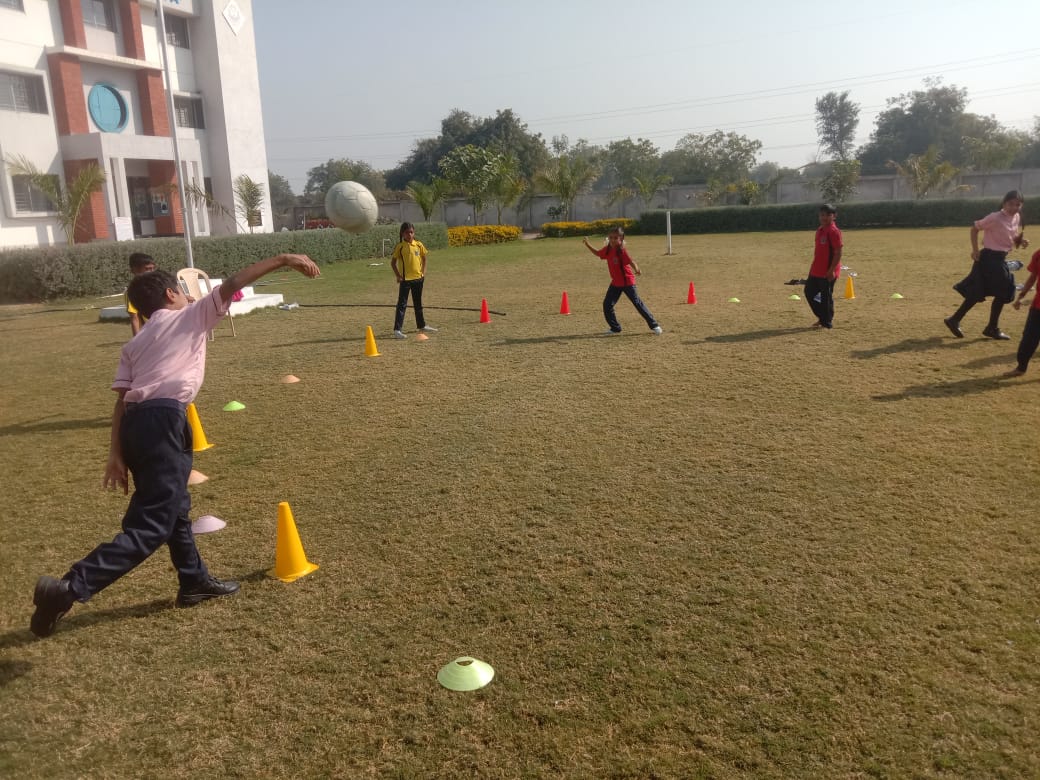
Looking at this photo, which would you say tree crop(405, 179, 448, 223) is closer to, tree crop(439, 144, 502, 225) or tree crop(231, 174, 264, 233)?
tree crop(439, 144, 502, 225)

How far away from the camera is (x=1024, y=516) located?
459 centimetres

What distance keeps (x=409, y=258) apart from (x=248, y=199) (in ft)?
77.7

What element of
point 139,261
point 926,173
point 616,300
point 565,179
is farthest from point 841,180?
point 139,261

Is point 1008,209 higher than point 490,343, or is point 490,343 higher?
point 1008,209

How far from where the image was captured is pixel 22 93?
26406 mm

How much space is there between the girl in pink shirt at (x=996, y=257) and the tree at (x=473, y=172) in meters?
37.9

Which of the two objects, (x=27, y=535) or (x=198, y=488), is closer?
(x=27, y=535)

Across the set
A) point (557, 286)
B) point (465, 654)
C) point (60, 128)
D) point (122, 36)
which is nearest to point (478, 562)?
point (465, 654)

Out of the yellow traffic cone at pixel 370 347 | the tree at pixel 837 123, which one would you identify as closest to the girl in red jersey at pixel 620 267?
the yellow traffic cone at pixel 370 347

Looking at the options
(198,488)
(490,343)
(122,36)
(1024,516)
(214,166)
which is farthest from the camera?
(214,166)

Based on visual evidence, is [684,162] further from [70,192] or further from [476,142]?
[70,192]

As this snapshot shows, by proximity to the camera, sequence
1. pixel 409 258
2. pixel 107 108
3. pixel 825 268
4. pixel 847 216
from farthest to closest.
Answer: pixel 847 216 < pixel 107 108 < pixel 409 258 < pixel 825 268

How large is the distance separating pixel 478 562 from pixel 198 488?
2.53 m

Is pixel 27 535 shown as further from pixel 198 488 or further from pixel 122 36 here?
pixel 122 36
